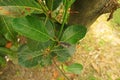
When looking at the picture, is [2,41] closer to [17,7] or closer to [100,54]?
[17,7]

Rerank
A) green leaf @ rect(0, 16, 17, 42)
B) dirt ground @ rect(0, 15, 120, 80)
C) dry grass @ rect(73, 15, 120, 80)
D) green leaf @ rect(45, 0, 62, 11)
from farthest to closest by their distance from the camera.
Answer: dry grass @ rect(73, 15, 120, 80) < dirt ground @ rect(0, 15, 120, 80) < green leaf @ rect(0, 16, 17, 42) < green leaf @ rect(45, 0, 62, 11)

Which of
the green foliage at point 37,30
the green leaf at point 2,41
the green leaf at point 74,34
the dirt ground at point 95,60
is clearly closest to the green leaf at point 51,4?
the green foliage at point 37,30

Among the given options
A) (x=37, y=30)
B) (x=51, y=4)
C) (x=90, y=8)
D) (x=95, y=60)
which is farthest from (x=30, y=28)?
(x=95, y=60)

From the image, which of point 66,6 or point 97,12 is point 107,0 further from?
point 66,6

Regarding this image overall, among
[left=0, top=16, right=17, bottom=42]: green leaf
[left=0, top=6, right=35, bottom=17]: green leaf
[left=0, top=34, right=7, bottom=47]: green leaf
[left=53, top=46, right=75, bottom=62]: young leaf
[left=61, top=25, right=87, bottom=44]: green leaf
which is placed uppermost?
[left=0, top=6, right=35, bottom=17]: green leaf

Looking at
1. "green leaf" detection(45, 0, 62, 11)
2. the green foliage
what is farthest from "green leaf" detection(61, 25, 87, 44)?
"green leaf" detection(45, 0, 62, 11)

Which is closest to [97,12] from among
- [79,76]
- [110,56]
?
[79,76]

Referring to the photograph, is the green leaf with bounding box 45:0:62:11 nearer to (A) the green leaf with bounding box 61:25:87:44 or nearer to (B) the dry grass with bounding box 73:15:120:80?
(A) the green leaf with bounding box 61:25:87:44
